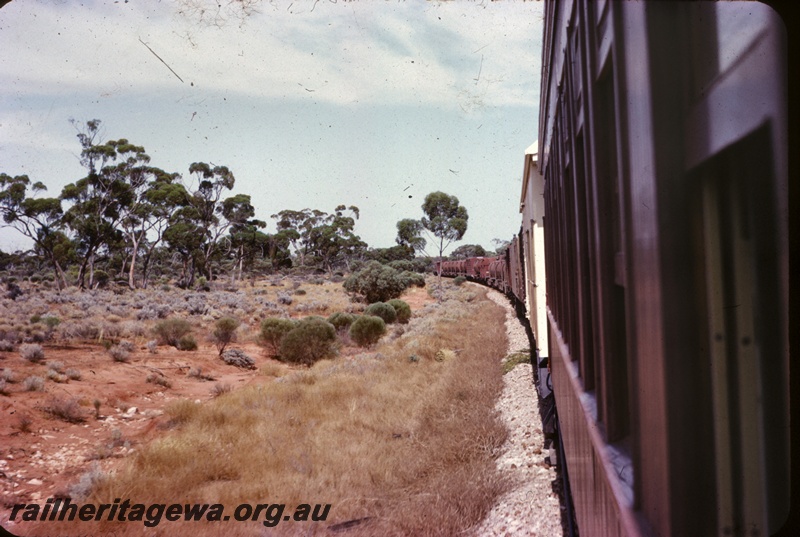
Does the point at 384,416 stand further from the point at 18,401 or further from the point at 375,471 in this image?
the point at 18,401

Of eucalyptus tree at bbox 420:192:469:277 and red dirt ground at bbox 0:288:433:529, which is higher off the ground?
eucalyptus tree at bbox 420:192:469:277

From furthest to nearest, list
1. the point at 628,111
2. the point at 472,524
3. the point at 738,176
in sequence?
the point at 472,524 < the point at 628,111 < the point at 738,176

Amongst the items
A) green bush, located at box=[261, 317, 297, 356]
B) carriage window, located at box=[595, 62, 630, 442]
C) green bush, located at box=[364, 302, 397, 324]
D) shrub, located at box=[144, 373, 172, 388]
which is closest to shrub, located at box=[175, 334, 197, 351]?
green bush, located at box=[261, 317, 297, 356]

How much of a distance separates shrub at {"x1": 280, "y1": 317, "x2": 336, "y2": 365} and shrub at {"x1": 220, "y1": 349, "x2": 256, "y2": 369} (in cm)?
135

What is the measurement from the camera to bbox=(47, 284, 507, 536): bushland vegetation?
5340 mm

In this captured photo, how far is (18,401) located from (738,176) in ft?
39.5

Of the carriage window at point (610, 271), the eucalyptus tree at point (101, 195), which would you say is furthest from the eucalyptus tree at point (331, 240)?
the carriage window at point (610, 271)

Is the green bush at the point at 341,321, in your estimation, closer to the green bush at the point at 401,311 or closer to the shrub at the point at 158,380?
the green bush at the point at 401,311

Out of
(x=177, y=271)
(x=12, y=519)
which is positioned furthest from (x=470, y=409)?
(x=177, y=271)

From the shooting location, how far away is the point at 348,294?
3681 centimetres

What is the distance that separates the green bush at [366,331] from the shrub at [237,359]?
4427 mm

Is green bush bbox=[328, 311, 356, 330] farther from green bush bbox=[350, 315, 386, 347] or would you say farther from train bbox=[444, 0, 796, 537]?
train bbox=[444, 0, 796, 537]

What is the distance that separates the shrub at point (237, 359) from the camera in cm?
1552

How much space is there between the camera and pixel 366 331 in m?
19.2
